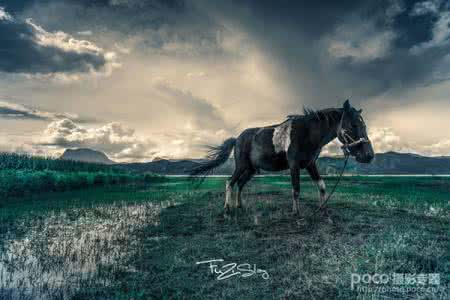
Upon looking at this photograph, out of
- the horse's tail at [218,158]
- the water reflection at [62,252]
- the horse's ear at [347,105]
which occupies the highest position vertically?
the horse's ear at [347,105]

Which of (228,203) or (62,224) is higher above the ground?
(228,203)

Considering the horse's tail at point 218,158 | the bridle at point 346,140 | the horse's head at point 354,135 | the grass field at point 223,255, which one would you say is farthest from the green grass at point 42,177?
the horse's head at point 354,135

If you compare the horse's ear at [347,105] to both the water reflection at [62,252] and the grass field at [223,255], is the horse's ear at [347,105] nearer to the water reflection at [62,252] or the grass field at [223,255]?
the grass field at [223,255]

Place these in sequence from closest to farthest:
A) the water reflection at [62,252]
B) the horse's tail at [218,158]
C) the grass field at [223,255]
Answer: the grass field at [223,255], the water reflection at [62,252], the horse's tail at [218,158]

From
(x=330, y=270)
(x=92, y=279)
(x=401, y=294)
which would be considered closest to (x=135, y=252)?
(x=92, y=279)

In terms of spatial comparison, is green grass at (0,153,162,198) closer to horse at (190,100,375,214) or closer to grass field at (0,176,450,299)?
grass field at (0,176,450,299)

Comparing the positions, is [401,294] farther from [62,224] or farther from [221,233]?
[62,224]

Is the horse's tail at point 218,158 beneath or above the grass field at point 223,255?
above

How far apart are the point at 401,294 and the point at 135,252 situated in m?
4.27

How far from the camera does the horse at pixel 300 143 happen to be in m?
6.35

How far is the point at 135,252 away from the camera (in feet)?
15.5

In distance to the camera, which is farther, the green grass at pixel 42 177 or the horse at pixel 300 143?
the green grass at pixel 42 177
